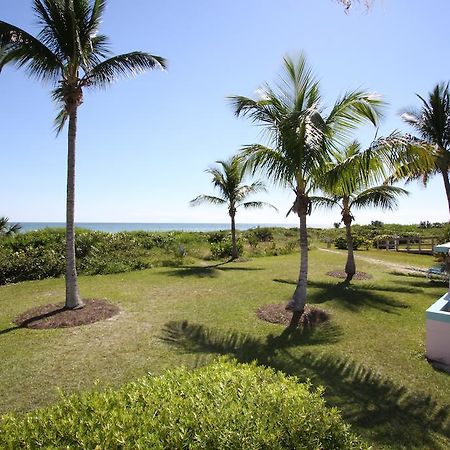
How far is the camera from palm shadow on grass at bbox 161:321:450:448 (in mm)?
4531

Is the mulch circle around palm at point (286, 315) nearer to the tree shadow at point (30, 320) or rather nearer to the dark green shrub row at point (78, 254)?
the tree shadow at point (30, 320)

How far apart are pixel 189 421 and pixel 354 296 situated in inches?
413

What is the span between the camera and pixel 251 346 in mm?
7402

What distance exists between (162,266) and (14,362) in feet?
40.3

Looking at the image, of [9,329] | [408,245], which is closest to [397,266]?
[408,245]

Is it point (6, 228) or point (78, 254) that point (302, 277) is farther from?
point (6, 228)

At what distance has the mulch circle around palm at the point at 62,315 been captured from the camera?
28.5 feet

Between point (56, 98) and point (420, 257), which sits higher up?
point (56, 98)

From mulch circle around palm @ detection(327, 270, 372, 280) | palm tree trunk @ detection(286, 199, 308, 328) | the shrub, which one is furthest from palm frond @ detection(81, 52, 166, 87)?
the shrub

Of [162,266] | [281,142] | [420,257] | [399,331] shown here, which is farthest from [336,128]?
[420,257]

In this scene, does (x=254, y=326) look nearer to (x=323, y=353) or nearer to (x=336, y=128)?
(x=323, y=353)

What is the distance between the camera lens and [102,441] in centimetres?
245

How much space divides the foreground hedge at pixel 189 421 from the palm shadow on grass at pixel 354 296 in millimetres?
8023

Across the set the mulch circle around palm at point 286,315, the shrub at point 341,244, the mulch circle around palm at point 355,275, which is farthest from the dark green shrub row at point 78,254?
the shrub at point 341,244
